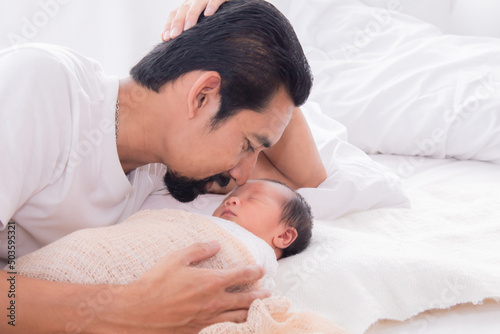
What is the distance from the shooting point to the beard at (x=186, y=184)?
1436 millimetres

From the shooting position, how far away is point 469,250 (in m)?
1.40

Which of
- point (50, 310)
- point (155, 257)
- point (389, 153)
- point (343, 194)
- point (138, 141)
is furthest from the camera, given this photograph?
point (389, 153)

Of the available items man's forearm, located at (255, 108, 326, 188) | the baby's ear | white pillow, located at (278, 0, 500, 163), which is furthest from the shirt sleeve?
white pillow, located at (278, 0, 500, 163)

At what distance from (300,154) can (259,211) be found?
0.39 m

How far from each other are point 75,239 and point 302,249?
58 cm

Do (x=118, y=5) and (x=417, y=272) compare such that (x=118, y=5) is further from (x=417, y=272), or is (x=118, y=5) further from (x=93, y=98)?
(x=417, y=272)

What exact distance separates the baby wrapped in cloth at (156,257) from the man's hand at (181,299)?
0.05 m

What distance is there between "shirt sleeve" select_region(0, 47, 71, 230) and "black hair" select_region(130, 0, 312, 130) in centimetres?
26

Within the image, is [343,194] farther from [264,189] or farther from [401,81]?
[401,81]

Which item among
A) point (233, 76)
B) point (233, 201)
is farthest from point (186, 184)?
point (233, 76)

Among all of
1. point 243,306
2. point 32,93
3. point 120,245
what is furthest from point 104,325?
point 32,93

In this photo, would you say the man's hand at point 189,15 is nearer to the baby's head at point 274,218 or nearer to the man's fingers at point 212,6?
the man's fingers at point 212,6

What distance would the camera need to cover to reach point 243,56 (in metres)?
1.23

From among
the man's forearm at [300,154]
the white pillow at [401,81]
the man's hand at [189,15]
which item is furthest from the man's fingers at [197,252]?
the white pillow at [401,81]
